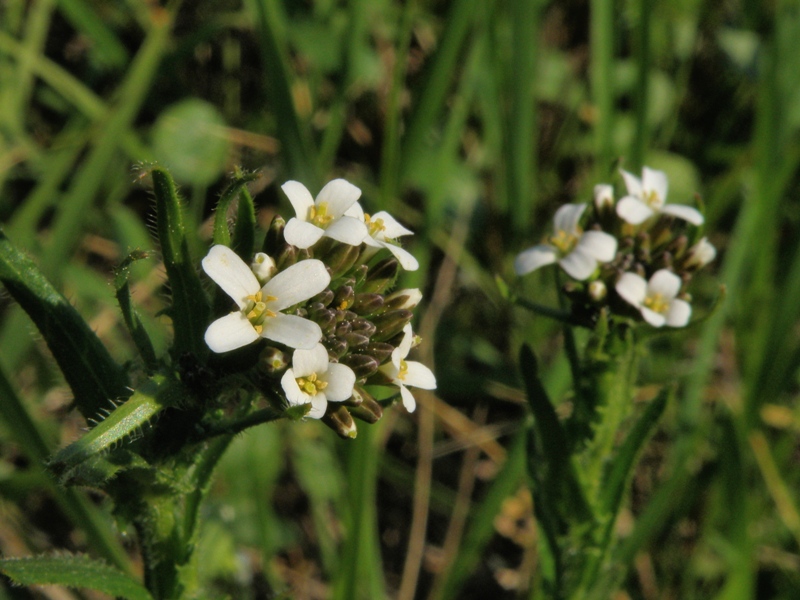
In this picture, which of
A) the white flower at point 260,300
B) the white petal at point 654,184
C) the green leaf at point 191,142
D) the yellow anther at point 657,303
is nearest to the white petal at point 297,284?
the white flower at point 260,300

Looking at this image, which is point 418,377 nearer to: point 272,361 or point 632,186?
point 272,361

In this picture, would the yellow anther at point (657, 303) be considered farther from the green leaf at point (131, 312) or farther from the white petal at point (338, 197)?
the green leaf at point (131, 312)

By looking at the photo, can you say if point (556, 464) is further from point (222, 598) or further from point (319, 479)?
point (319, 479)

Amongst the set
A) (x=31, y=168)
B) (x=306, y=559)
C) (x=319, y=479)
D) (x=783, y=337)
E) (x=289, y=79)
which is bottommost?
(x=306, y=559)

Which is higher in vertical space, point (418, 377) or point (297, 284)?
point (297, 284)

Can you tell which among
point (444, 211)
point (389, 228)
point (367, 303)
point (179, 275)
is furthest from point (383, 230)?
point (444, 211)

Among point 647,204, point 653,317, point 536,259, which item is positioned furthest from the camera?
point 647,204

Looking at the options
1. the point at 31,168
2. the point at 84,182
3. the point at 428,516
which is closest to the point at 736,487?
the point at 428,516

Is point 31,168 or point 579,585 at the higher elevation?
point 31,168
